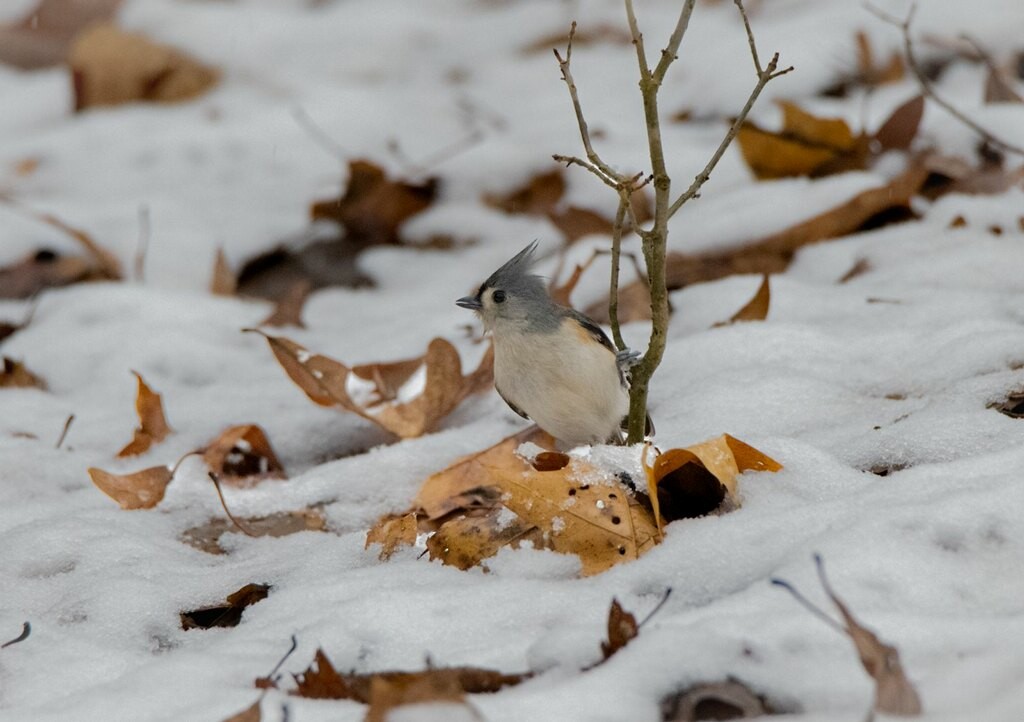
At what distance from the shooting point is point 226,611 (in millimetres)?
2303

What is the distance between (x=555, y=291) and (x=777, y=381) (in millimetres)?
1137

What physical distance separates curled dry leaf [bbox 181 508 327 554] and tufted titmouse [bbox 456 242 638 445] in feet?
1.94

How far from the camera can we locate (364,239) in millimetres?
4949

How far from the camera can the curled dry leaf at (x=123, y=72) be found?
233 inches

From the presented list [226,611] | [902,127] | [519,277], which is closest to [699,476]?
[226,611]

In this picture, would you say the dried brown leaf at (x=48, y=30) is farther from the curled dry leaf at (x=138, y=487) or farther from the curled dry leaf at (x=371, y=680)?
the curled dry leaf at (x=371, y=680)

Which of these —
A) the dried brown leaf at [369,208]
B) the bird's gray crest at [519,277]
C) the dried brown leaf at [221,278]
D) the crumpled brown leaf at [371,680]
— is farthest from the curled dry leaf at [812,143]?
the crumpled brown leaf at [371,680]

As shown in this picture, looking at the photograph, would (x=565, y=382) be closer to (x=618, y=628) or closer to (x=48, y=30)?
(x=618, y=628)

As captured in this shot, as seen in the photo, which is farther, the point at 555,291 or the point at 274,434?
the point at 555,291

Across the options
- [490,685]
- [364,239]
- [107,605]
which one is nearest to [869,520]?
[490,685]

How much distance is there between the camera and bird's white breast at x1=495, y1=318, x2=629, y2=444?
2922 millimetres

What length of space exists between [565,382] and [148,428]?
1174 millimetres

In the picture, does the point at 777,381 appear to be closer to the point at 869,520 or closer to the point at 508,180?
the point at 869,520

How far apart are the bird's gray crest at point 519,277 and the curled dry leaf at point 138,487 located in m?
1.00
